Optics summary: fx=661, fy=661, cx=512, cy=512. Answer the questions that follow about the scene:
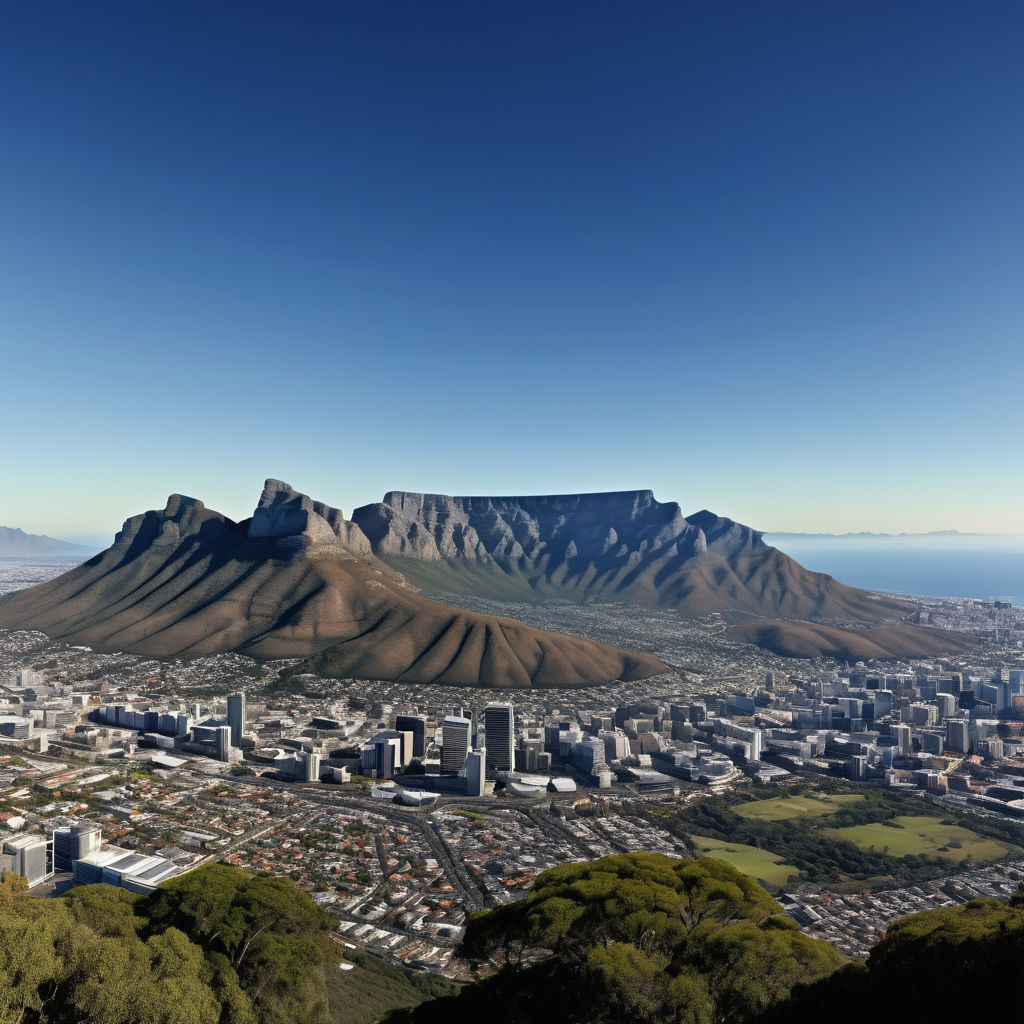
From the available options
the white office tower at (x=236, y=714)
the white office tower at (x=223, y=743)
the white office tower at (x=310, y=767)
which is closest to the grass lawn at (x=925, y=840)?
the white office tower at (x=310, y=767)

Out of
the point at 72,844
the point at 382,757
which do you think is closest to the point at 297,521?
the point at 382,757

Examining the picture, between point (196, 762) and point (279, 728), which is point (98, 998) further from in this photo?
point (279, 728)

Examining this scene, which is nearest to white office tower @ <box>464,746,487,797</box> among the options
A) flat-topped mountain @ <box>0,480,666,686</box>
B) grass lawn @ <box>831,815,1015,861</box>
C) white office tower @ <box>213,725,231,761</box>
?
white office tower @ <box>213,725,231,761</box>

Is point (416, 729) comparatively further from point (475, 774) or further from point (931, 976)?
point (931, 976)

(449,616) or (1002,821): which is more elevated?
(449,616)

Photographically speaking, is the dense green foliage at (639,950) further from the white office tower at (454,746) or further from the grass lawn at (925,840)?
the white office tower at (454,746)

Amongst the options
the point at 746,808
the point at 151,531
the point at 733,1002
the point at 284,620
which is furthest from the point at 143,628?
the point at 733,1002

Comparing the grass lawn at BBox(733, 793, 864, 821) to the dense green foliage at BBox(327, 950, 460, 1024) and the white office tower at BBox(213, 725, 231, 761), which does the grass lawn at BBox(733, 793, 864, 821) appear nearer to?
the dense green foliage at BBox(327, 950, 460, 1024)
